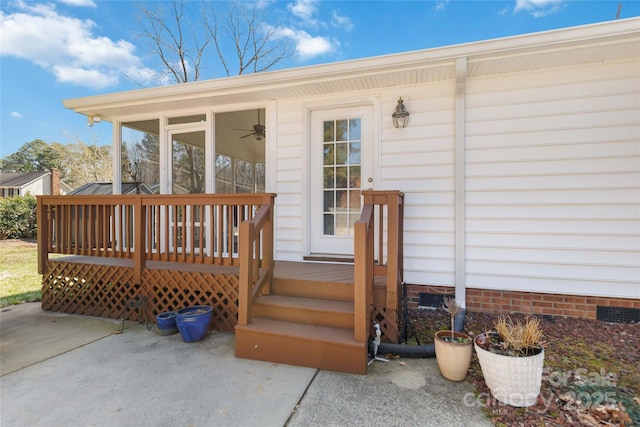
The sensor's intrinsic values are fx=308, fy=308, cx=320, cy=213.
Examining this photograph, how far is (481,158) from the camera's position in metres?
3.41

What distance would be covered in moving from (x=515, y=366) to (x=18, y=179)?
96.4 feet

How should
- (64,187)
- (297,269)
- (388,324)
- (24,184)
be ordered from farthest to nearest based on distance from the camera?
1. (64,187)
2. (24,184)
3. (297,269)
4. (388,324)

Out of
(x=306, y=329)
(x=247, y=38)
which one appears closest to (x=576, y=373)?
(x=306, y=329)

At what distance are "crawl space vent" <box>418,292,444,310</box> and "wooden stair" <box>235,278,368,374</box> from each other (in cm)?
113

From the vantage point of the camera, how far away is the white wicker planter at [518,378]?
1.93 m

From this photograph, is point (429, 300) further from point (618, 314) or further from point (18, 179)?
point (18, 179)

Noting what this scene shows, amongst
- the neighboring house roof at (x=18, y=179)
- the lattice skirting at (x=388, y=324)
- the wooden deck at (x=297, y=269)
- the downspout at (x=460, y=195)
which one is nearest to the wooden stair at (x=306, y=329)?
the wooden deck at (x=297, y=269)

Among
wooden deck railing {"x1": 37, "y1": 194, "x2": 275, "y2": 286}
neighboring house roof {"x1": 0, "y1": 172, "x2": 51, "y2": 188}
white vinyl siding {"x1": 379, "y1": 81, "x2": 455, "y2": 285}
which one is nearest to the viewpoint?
wooden deck railing {"x1": 37, "y1": 194, "x2": 275, "y2": 286}

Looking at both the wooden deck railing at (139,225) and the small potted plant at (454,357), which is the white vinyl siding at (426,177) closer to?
the small potted plant at (454,357)

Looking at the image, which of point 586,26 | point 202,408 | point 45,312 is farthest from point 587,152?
point 45,312

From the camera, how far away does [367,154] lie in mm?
3854

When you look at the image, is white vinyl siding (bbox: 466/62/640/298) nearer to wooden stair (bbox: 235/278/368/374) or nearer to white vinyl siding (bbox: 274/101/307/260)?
wooden stair (bbox: 235/278/368/374)

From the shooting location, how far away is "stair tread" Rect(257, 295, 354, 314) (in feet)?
8.97

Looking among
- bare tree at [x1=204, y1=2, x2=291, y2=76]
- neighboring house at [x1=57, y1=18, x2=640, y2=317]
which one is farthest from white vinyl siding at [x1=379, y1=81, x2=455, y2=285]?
bare tree at [x1=204, y1=2, x2=291, y2=76]
